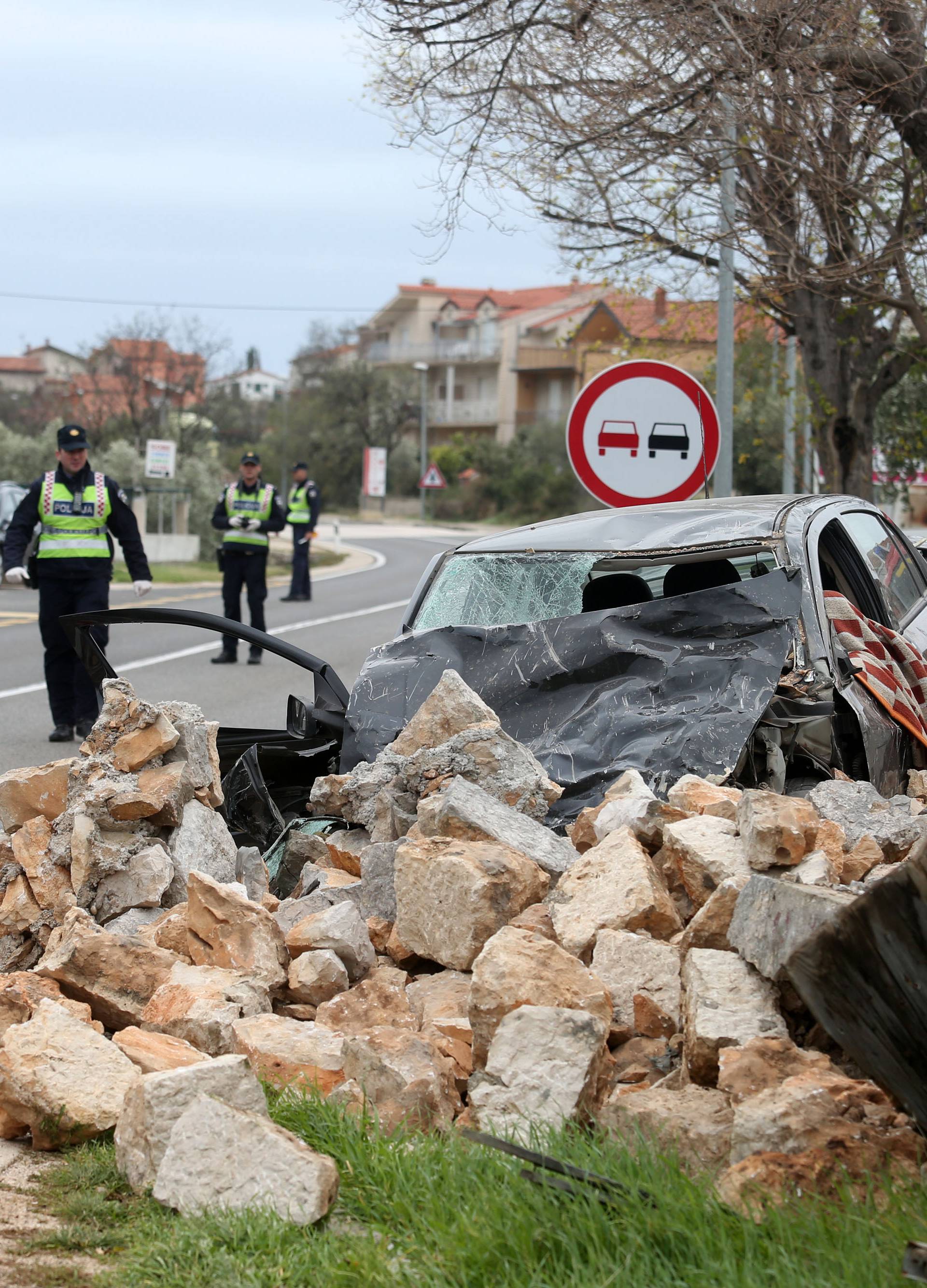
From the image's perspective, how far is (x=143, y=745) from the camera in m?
Answer: 4.62

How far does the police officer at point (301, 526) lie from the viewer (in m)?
21.7

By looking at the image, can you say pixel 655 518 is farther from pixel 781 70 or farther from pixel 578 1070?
pixel 781 70

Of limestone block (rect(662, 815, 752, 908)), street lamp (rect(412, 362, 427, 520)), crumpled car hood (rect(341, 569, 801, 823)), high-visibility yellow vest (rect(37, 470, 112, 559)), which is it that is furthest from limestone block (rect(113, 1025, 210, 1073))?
street lamp (rect(412, 362, 427, 520))

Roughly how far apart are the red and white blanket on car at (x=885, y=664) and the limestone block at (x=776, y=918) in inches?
81.5

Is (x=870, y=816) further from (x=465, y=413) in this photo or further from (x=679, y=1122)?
(x=465, y=413)

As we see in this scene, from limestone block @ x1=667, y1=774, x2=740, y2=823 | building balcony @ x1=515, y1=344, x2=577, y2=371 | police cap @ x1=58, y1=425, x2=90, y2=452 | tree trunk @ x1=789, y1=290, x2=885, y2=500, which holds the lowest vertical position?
limestone block @ x1=667, y1=774, x2=740, y2=823

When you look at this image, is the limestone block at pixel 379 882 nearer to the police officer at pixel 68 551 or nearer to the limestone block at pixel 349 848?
the limestone block at pixel 349 848

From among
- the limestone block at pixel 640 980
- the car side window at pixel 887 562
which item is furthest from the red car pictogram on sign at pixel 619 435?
the limestone block at pixel 640 980

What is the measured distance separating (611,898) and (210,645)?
38.5ft

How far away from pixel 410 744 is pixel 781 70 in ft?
18.8

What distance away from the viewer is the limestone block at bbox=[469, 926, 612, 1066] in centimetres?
319

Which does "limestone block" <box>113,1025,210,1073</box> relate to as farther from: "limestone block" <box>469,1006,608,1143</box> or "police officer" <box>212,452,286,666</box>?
"police officer" <box>212,452,286,666</box>

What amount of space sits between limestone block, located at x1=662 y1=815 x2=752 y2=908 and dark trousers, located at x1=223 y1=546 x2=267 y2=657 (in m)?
10.8

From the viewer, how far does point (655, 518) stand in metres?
5.95
